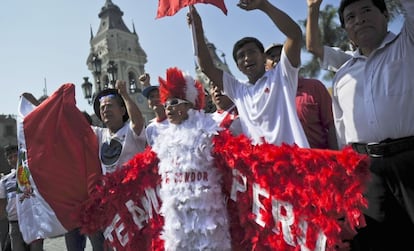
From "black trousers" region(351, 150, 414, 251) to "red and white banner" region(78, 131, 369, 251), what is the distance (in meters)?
0.32

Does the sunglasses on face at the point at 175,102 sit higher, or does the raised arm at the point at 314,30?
the raised arm at the point at 314,30

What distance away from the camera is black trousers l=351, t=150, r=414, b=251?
2160 mm

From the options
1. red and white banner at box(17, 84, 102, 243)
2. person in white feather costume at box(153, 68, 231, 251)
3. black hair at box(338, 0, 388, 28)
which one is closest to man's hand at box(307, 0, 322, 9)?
black hair at box(338, 0, 388, 28)

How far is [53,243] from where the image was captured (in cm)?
778

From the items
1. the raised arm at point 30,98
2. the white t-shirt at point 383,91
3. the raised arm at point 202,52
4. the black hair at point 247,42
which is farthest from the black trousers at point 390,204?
the raised arm at point 30,98

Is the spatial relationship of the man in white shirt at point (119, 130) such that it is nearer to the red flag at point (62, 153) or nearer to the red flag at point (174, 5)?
the red flag at point (62, 153)

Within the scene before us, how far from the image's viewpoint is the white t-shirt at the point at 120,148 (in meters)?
3.53

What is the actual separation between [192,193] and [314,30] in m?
1.46

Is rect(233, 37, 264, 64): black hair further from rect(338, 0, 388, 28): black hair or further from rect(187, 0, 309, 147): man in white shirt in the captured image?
rect(338, 0, 388, 28): black hair

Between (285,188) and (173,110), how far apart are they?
3.62 feet

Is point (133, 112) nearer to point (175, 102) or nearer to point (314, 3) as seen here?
point (175, 102)

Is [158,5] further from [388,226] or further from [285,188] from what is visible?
[388,226]

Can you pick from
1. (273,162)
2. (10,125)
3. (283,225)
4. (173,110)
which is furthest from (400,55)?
(10,125)

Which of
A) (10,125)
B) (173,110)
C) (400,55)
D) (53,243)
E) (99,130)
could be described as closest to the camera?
(400,55)
